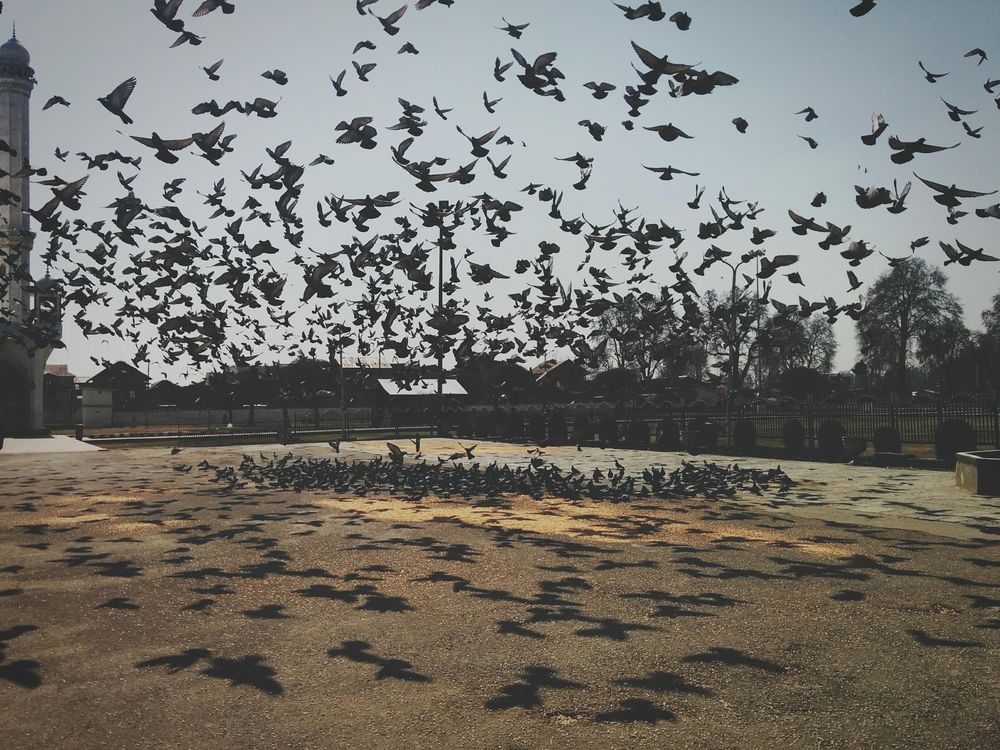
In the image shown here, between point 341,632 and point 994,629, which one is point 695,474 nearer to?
point 994,629

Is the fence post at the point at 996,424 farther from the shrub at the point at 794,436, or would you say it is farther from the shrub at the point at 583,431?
the shrub at the point at 583,431

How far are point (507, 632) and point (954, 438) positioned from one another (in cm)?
1996

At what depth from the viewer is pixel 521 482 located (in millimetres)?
18438

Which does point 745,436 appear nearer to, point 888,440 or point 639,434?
point 888,440

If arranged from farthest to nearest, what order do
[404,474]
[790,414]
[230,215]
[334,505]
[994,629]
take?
[790,414]
[404,474]
[334,505]
[230,215]
[994,629]

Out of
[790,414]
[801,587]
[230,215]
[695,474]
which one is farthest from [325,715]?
[790,414]

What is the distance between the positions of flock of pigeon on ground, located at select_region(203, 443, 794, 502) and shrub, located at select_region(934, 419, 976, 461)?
5958mm

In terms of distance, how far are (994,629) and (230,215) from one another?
11.6 m

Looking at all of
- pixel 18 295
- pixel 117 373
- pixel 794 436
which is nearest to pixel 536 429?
pixel 794 436

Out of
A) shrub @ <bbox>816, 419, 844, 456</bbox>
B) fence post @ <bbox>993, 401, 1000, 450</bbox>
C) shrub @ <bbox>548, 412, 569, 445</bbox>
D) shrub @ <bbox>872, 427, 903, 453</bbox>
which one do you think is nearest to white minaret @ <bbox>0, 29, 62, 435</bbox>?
shrub @ <bbox>548, 412, 569, 445</bbox>

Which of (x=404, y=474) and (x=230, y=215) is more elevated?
(x=230, y=215)

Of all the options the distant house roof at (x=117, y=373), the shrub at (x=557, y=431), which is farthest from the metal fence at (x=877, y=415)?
the distant house roof at (x=117, y=373)

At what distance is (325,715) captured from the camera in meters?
4.59

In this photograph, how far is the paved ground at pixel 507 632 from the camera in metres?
4.45
